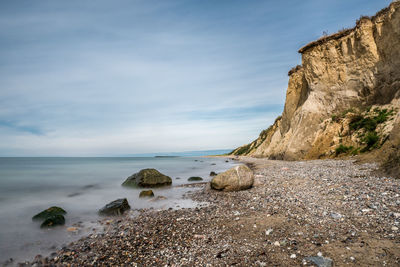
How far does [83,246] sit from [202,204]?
4.69 m

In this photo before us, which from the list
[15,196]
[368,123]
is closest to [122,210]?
[15,196]

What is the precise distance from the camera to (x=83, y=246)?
562cm

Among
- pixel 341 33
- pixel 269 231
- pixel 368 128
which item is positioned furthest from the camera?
pixel 341 33

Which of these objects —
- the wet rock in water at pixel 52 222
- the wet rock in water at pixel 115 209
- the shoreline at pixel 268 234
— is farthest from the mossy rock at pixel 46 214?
the shoreline at pixel 268 234

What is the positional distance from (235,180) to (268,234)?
5714 millimetres

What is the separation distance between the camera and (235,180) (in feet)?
35.1

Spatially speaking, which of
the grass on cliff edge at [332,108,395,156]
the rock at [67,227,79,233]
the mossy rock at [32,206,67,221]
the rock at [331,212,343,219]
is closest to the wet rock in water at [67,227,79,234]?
the rock at [67,227,79,233]

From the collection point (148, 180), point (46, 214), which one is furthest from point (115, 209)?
point (148, 180)

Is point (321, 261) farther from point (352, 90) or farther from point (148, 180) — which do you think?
point (352, 90)

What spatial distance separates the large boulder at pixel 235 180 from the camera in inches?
419

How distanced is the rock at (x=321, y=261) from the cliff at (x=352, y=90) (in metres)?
16.4

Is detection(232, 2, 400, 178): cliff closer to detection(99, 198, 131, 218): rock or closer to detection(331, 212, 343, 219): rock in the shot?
detection(331, 212, 343, 219): rock

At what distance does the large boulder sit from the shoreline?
2532 mm

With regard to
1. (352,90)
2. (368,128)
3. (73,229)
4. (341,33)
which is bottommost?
(73,229)
